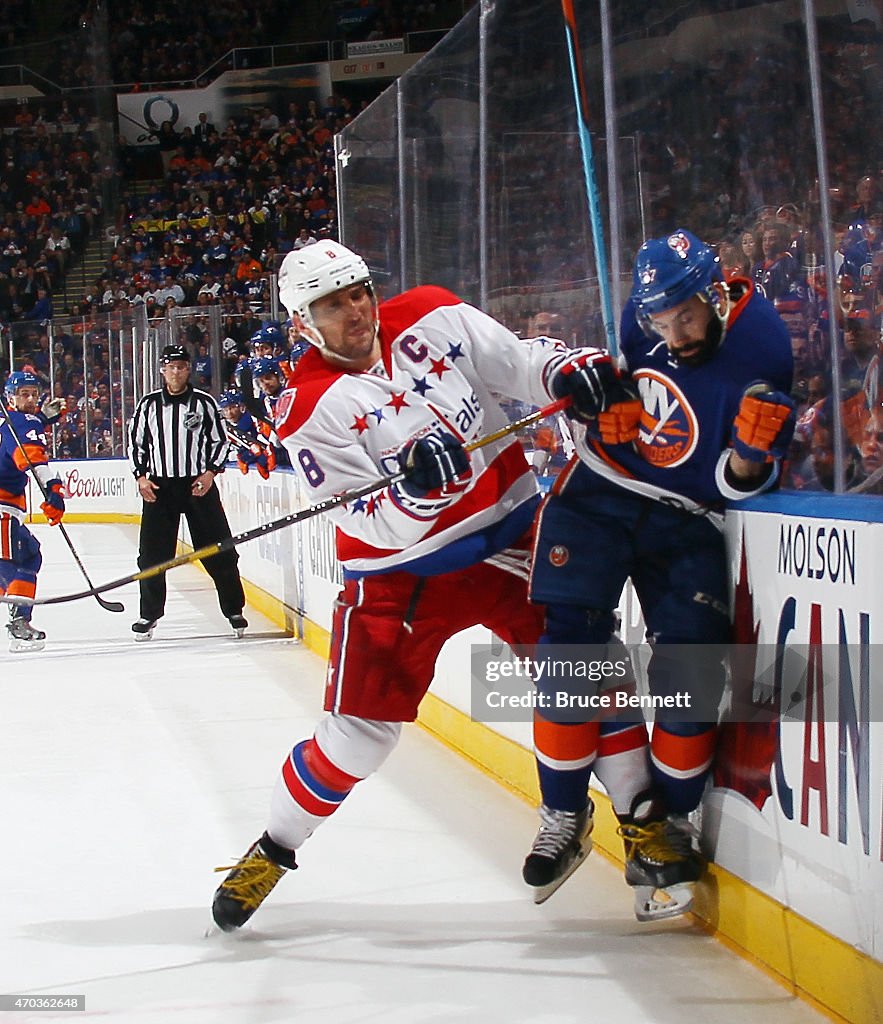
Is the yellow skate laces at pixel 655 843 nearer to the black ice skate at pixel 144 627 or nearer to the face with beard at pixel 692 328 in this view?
the face with beard at pixel 692 328

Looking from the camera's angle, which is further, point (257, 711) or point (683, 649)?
point (257, 711)

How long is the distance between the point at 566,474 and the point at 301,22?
19.4 meters

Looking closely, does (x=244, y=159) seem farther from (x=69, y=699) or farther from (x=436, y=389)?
(x=436, y=389)

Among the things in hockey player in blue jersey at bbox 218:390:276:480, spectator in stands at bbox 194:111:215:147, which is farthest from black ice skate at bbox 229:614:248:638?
spectator in stands at bbox 194:111:215:147

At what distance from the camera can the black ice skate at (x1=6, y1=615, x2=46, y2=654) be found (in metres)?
6.47

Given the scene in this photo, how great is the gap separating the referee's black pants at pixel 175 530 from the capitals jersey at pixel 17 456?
580 millimetres

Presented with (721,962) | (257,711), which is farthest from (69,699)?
(721,962)

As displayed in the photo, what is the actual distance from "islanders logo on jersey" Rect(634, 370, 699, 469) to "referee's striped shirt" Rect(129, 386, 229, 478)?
448 cm

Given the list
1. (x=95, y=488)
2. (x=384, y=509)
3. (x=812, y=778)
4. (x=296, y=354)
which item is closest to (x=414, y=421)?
(x=384, y=509)

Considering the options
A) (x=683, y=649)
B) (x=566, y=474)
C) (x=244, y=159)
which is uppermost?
(x=244, y=159)

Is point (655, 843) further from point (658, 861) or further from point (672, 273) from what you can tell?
point (672, 273)

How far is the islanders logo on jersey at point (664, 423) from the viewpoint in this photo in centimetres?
237

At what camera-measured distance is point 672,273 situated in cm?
227

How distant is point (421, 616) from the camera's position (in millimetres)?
2662
